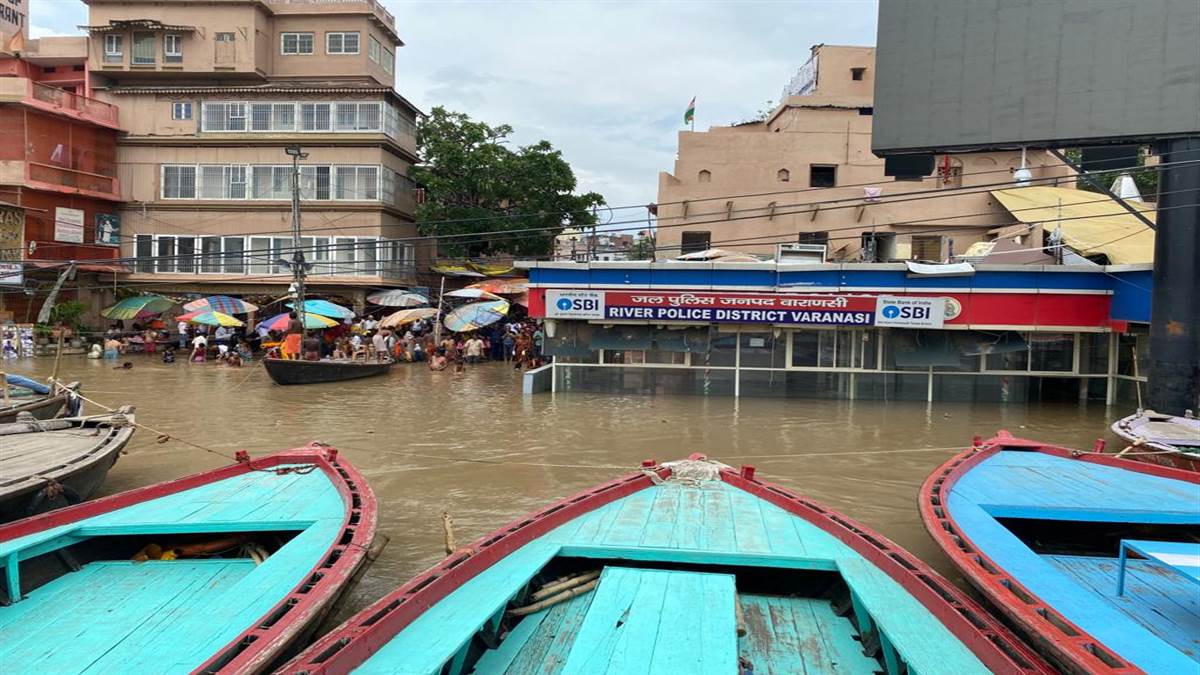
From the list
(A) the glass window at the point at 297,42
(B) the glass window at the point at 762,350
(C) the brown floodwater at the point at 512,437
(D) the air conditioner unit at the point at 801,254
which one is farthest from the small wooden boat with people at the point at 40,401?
(A) the glass window at the point at 297,42

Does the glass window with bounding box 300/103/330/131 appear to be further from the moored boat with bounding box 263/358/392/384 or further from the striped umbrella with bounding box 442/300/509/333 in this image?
the moored boat with bounding box 263/358/392/384

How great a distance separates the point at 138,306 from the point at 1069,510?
34.6 meters

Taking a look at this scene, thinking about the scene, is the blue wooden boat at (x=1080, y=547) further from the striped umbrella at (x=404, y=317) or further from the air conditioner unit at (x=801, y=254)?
the striped umbrella at (x=404, y=317)

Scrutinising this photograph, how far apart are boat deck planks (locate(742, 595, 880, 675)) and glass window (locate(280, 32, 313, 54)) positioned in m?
41.1

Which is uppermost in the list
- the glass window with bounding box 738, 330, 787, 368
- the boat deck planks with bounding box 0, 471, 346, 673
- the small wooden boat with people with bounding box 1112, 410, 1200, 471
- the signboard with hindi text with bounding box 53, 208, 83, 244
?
the signboard with hindi text with bounding box 53, 208, 83, 244

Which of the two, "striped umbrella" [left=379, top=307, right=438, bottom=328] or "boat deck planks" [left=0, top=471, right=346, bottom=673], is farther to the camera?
"striped umbrella" [left=379, top=307, right=438, bottom=328]

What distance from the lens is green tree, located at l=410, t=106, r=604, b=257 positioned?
37938mm

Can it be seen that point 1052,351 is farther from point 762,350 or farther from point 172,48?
point 172,48

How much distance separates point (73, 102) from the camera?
34969mm

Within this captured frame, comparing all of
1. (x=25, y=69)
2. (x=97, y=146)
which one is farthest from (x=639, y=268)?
(x=25, y=69)

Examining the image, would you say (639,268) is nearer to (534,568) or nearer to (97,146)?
(534,568)

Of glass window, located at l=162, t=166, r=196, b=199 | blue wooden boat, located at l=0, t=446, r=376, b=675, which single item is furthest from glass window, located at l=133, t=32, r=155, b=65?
blue wooden boat, located at l=0, t=446, r=376, b=675

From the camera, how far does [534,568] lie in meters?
5.52

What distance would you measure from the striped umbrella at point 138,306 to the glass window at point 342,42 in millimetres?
15573
